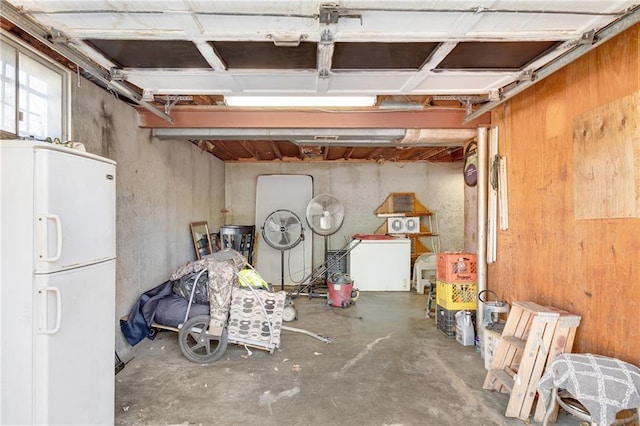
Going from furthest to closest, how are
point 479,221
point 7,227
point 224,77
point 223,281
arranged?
point 479,221 → point 223,281 → point 224,77 → point 7,227

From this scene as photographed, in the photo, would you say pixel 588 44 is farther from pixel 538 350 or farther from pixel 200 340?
pixel 200 340

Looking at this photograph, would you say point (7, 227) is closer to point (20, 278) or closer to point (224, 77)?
point (20, 278)

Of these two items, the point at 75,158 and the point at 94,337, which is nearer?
the point at 75,158

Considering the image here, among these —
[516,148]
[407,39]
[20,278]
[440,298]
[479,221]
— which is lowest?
[440,298]

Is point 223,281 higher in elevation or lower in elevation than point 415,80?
lower

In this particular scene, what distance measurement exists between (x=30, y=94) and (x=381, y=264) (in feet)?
16.7

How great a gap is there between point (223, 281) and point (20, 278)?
174 cm

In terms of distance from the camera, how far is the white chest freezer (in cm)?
599

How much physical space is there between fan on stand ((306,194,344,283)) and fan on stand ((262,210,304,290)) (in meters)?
0.43

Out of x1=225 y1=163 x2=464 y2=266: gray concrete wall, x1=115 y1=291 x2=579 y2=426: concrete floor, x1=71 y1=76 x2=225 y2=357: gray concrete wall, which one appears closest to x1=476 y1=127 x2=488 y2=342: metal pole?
x1=115 y1=291 x2=579 y2=426: concrete floor

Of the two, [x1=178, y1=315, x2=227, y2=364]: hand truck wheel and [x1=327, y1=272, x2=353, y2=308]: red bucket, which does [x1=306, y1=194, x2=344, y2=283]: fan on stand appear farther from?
[x1=178, y1=315, x2=227, y2=364]: hand truck wheel

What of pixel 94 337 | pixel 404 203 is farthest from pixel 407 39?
pixel 404 203

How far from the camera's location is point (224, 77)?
86.8 inches

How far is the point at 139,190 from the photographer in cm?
348
